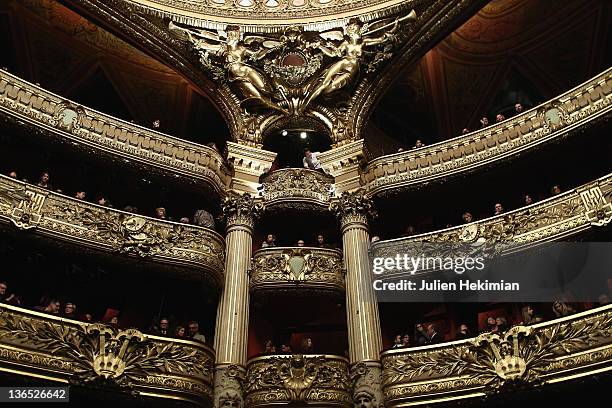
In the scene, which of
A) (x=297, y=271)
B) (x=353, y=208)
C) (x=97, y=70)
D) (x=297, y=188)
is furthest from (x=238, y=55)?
(x=297, y=271)

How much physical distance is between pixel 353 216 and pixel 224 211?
2.76m

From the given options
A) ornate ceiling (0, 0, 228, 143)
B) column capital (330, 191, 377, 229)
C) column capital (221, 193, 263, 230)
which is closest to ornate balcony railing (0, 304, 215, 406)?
column capital (221, 193, 263, 230)

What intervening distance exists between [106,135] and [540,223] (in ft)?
28.9

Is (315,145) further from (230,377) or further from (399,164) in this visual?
(230,377)

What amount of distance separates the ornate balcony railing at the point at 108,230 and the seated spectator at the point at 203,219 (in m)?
0.77

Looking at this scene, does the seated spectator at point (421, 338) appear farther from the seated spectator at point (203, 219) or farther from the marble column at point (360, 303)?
the seated spectator at point (203, 219)

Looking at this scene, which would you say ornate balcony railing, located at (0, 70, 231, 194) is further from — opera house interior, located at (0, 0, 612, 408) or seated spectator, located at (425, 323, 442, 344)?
seated spectator, located at (425, 323, 442, 344)

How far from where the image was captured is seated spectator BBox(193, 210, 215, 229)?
12.5 m

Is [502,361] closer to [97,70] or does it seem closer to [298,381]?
[298,381]

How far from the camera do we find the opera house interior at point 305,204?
Answer: 9.30 meters

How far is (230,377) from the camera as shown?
31.8 ft

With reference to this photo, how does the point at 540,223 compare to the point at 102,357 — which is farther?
the point at 540,223

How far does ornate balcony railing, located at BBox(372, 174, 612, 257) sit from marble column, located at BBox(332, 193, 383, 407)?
1.57 feet

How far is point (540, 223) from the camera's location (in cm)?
1050
